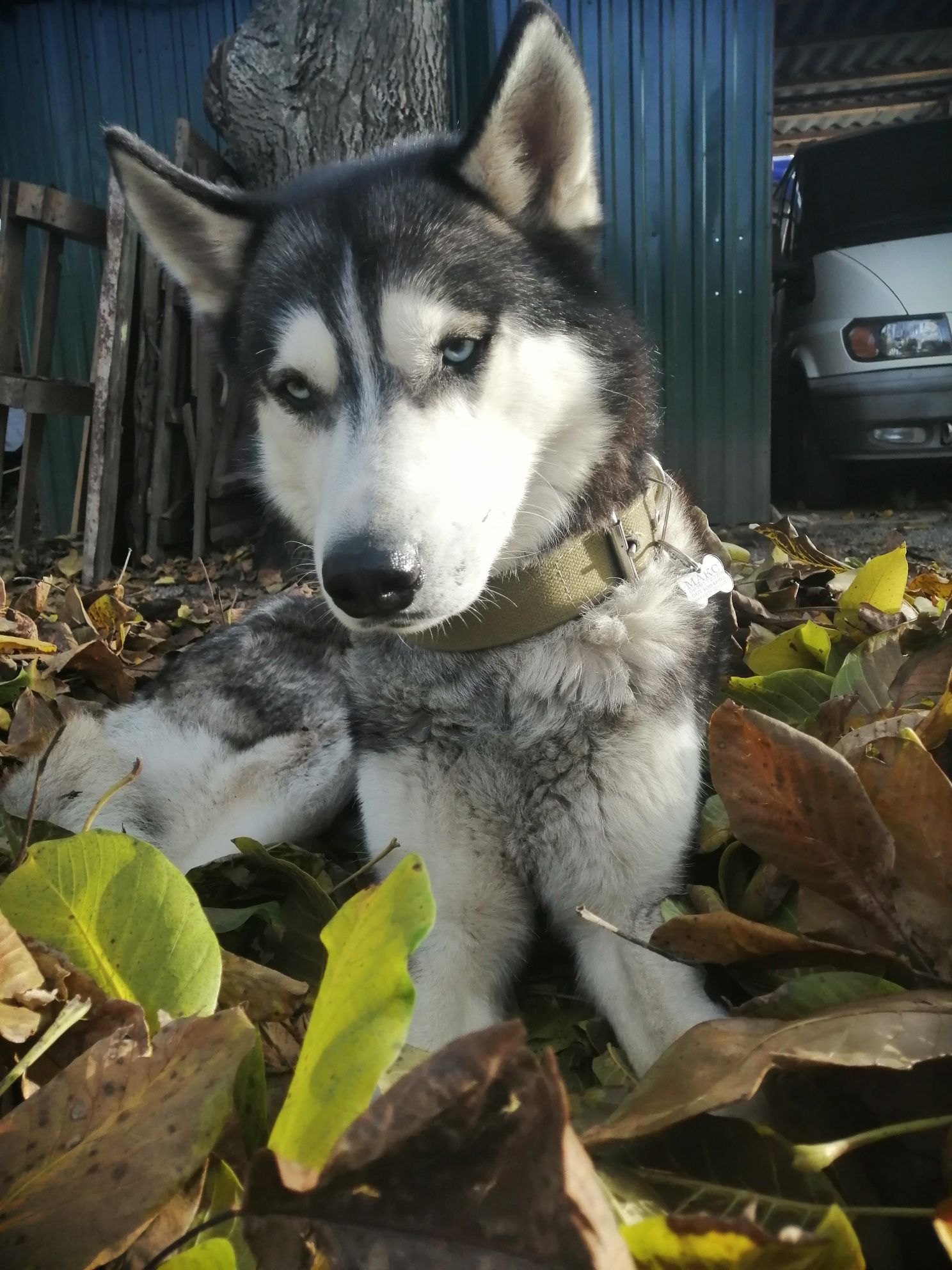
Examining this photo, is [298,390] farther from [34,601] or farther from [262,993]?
[34,601]

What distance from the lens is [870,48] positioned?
1025 centimetres

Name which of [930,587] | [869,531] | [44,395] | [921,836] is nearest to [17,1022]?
[921,836]

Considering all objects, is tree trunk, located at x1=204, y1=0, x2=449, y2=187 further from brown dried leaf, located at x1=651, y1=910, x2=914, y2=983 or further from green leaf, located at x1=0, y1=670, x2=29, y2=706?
brown dried leaf, located at x1=651, y1=910, x2=914, y2=983

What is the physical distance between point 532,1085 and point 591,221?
1697 mm

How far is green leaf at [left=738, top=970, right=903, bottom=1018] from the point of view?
812 mm

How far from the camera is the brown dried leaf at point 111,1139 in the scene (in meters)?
0.59

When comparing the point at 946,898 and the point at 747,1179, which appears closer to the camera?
the point at 747,1179

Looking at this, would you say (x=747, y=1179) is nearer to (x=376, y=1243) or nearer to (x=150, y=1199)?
(x=376, y=1243)

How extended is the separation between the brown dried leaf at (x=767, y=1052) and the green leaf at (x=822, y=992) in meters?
0.01

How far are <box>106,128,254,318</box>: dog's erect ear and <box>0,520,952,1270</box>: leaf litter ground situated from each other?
1405mm

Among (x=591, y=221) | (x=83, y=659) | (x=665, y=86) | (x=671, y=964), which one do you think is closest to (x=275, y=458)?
(x=591, y=221)

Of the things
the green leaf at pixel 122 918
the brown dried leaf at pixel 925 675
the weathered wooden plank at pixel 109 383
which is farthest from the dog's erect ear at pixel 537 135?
the weathered wooden plank at pixel 109 383

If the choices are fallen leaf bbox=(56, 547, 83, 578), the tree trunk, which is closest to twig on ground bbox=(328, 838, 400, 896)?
the tree trunk

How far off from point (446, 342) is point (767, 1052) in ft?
3.87
